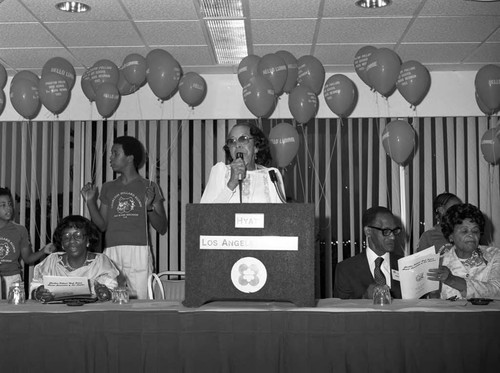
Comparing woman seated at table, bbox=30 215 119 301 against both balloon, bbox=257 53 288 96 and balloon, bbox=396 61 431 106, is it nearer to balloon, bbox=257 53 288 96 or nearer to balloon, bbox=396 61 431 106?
balloon, bbox=257 53 288 96

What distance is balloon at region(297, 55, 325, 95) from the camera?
5.64m

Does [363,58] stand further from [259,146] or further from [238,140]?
[238,140]

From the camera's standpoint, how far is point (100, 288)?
126 inches

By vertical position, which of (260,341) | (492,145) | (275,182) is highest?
(492,145)

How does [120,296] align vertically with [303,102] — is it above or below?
below

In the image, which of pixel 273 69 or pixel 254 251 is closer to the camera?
pixel 254 251

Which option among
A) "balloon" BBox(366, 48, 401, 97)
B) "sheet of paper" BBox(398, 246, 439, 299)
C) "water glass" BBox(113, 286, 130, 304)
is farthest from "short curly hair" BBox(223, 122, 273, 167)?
"balloon" BBox(366, 48, 401, 97)

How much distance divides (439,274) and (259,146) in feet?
3.24

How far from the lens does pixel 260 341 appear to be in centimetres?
224

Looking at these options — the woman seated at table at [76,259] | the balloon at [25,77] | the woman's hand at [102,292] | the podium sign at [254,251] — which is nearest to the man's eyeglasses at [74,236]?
the woman seated at table at [76,259]

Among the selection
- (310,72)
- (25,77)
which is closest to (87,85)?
(25,77)

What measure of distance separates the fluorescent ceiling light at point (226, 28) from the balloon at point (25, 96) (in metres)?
1.49

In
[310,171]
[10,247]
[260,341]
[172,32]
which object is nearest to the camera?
[260,341]

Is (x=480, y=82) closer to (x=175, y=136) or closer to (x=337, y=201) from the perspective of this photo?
(x=337, y=201)
